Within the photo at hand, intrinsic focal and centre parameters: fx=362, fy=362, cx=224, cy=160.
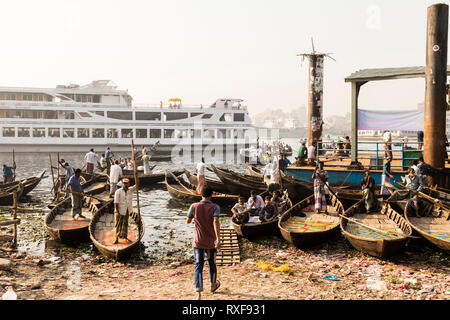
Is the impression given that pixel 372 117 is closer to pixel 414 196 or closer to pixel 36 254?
pixel 414 196

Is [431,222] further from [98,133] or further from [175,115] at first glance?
[98,133]

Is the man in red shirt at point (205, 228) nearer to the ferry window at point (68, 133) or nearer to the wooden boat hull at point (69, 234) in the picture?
the wooden boat hull at point (69, 234)

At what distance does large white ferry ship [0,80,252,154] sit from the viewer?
5206cm

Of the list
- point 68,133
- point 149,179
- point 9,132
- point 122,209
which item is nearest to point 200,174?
point 149,179

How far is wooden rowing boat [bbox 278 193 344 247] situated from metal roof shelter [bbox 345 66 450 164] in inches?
159

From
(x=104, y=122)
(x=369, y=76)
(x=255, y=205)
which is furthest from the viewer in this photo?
(x=104, y=122)

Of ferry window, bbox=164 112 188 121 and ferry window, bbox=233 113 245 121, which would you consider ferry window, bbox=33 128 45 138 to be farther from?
ferry window, bbox=233 113 245 121

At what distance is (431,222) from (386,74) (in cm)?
688

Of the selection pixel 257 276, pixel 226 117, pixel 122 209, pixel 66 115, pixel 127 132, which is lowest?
pixel 257 276

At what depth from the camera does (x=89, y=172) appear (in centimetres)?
2331

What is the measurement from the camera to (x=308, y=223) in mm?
11055

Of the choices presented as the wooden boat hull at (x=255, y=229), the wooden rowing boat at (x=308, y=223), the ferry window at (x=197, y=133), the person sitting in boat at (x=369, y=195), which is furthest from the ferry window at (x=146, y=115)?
the wooden boat hull at (x=255, y=229)

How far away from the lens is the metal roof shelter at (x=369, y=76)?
1442 cm
